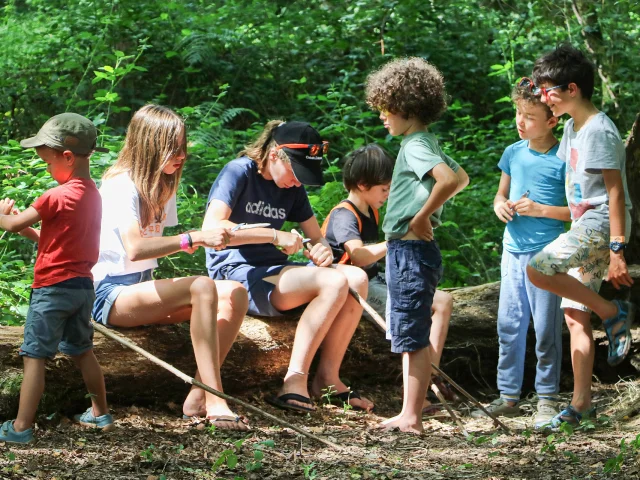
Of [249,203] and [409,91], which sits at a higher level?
[409,91]

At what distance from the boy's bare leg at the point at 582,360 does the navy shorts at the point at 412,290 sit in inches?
33.4

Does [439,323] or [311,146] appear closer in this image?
[311,146]

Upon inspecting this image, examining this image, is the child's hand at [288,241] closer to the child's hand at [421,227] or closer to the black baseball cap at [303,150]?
the black baseball cap at [303,150]

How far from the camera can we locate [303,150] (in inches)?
168

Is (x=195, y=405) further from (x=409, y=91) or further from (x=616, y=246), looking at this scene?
(x=616, y=246)

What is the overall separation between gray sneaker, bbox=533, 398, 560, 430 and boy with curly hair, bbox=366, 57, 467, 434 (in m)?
0.72

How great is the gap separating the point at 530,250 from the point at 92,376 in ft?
7.97

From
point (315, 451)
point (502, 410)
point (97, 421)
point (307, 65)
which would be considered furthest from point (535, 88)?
point (307, 65)

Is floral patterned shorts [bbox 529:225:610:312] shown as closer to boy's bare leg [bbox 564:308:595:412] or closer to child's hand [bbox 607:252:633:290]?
child's hand [bbox 607:252:633:290]

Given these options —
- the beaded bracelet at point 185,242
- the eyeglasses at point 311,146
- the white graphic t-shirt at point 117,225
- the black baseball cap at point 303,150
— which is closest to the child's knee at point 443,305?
the black baseball cap at point 303,150

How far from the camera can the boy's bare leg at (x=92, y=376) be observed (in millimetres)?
3508

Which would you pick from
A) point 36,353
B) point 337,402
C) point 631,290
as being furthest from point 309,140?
point 631,290

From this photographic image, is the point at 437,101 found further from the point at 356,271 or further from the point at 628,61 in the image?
the point at 628,61

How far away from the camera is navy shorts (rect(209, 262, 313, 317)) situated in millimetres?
4230
